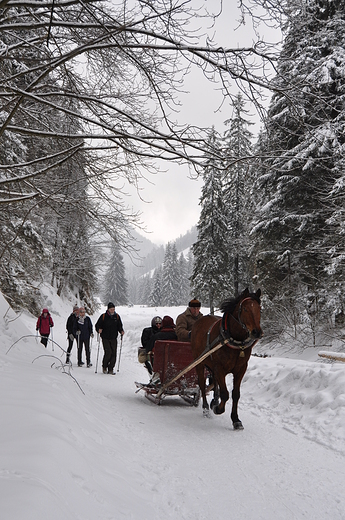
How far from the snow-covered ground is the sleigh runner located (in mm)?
341

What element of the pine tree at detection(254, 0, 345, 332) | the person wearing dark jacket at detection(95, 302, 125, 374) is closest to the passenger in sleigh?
the person wearing dark jacket at detection(95, 302, 125, 374)

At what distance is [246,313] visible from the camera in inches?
200

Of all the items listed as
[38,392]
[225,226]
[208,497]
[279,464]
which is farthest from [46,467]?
[225,226]

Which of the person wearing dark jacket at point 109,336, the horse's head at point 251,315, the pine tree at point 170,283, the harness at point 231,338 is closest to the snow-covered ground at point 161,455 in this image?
the harness at point 231,338

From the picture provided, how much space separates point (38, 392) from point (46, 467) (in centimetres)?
188

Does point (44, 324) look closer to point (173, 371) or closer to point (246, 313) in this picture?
point (173, 371)

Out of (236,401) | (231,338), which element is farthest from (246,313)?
(236,401)

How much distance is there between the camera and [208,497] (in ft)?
10.1

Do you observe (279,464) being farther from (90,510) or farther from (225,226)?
(225,226)

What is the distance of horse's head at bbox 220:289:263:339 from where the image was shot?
493cm

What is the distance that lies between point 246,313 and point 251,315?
4.2 inches

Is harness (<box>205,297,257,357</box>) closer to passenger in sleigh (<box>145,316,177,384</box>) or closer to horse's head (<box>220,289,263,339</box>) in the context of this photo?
horse's head (<box>220,289,263,339</box>)

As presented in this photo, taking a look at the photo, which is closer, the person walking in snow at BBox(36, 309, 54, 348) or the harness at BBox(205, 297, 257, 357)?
the harness at BBox(205, 297, 257, 357)

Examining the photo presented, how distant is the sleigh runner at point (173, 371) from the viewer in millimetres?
6895
